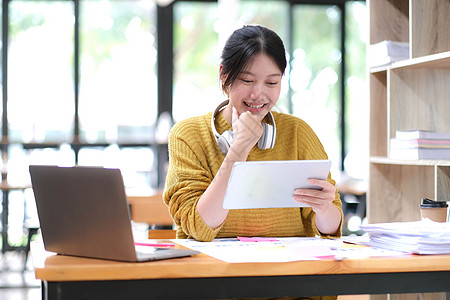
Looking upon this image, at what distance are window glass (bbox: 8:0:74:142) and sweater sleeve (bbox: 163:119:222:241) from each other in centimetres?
561

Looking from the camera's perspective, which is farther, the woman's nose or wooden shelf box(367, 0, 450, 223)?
wooden shelf box(367, 0, 450, 223)

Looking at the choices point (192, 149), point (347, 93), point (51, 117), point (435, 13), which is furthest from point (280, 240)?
point (347, 93)

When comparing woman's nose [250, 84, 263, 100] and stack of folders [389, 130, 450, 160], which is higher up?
woman's nose [250, 84, 263, 100]

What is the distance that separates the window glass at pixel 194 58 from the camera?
790 cm

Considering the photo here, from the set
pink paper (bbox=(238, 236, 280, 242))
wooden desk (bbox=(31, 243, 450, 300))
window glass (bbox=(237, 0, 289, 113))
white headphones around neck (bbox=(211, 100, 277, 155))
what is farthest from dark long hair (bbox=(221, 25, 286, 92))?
window glass (bbox=(237, 0, 289, 113))

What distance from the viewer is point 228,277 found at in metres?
1.51

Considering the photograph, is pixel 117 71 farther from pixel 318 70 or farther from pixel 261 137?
pixel 261 137

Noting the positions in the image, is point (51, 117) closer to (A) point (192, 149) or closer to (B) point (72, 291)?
(A) point (192, 149)

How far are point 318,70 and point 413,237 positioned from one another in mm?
6688

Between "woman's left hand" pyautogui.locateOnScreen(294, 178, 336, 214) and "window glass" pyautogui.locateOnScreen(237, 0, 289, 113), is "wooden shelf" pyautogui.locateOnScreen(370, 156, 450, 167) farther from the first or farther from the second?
"window glass" pyautogui.locateOnScreen(237, 0, 289, 113)

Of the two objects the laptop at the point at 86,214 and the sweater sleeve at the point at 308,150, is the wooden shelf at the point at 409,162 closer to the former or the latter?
the sweater sleeve at the point at 308,150

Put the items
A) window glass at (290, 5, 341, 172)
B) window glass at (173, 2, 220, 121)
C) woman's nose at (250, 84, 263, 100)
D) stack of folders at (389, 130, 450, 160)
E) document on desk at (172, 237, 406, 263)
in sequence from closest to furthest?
1. document on desk at (172, 237, 406, 263)
2. woman's nose at (250, 84, 263, 100)
3. stack of folders at (389, 130, 450, 160)
4. window glass at (173, 2, 220, 121)
5. window glass at (290, 5, 341, 172)

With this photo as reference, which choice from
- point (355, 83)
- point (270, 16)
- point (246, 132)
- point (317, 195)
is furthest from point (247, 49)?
point (355, 83)

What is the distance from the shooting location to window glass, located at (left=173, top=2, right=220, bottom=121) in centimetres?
790
